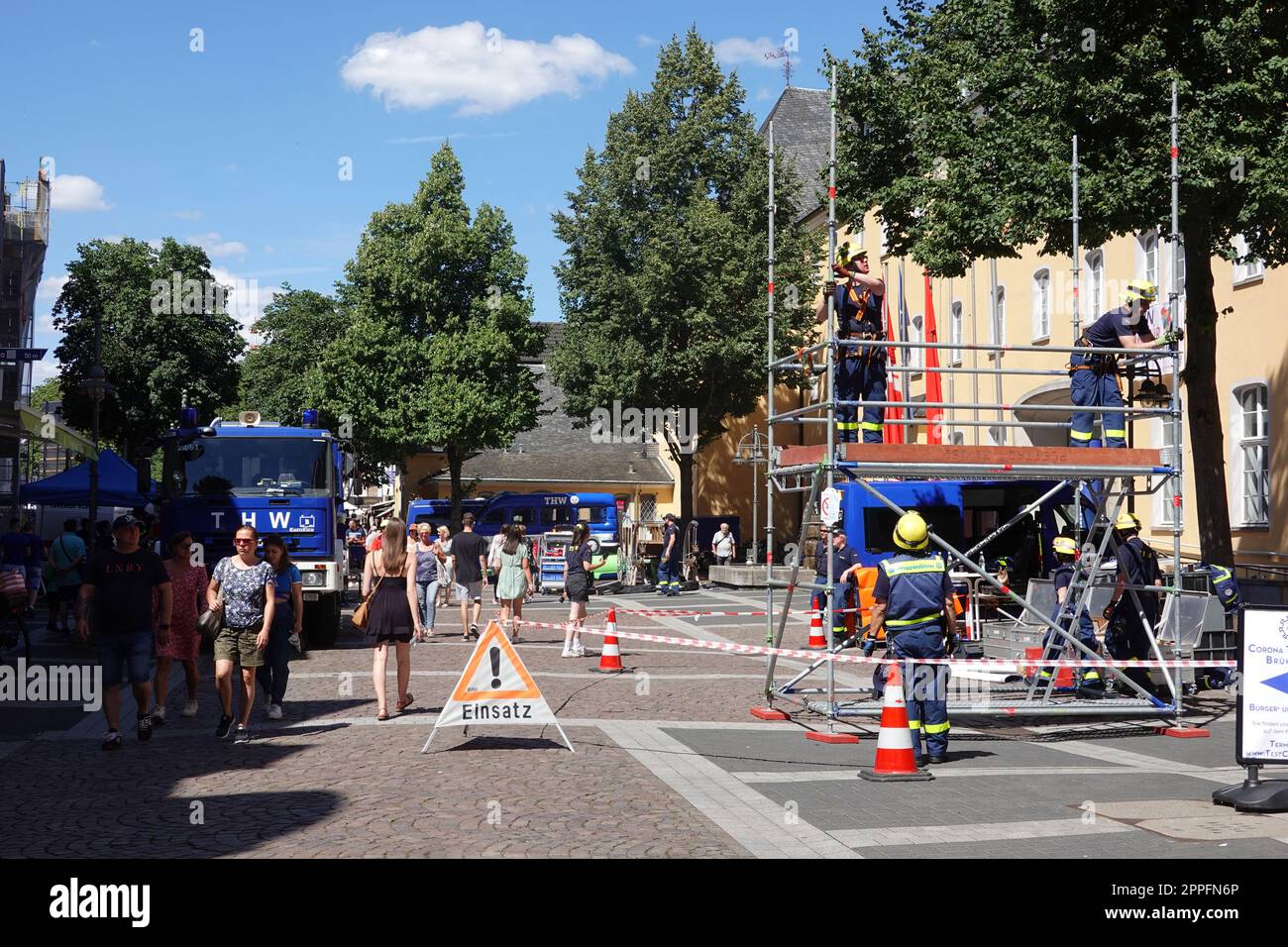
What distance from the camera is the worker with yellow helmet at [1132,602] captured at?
44.9ft

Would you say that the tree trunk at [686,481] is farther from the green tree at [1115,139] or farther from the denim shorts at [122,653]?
the denim shorts at [122,653]

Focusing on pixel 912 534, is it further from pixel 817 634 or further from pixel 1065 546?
pixel 817 634

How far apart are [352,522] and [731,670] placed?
18.8m

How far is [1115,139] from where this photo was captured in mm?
17828

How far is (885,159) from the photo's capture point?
2250 cm

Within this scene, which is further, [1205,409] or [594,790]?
[1205,409]

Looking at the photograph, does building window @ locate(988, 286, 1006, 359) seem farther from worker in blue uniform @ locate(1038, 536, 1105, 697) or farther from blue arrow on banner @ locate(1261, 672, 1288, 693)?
blue arrow on banner @ locate(1261, 672, 1288, 693)

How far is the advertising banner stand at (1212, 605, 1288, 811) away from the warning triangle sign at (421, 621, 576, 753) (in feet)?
16.3

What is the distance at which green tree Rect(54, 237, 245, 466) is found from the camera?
55.8 meters

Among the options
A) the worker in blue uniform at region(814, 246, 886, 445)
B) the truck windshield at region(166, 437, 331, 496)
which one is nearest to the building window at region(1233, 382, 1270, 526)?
the worker in blue uniform at region(814, 246, 886, 445)

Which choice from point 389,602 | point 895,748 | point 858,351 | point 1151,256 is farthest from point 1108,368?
point 1151,256

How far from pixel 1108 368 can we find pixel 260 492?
11.7 metres
